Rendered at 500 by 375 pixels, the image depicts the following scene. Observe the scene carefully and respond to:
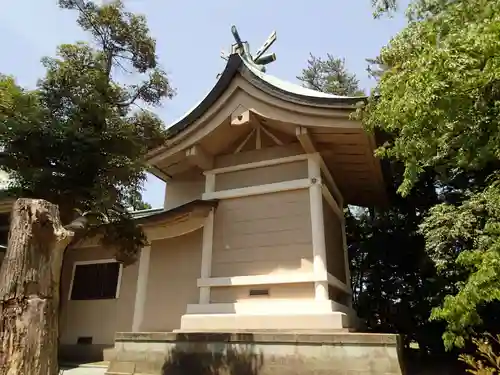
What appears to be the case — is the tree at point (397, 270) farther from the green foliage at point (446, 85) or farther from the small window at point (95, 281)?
the small window at point (95, 281)

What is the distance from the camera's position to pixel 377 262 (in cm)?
1138

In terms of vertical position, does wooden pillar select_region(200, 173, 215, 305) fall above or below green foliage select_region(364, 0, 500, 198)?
below

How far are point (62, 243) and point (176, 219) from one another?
3.92 m

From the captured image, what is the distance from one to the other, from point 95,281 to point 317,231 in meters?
5.77

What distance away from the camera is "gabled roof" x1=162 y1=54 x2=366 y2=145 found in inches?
287

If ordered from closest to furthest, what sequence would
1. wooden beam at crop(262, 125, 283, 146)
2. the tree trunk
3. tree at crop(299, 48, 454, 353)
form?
the tree trunk < wooden beam at crop(262, 125, 283, 146) < tree at crop(299, 48, 454, 353)

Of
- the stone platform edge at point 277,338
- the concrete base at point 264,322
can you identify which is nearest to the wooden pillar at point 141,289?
the concrete base at point 264,322

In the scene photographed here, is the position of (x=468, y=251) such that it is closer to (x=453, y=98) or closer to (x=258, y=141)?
(x=453, y=98)

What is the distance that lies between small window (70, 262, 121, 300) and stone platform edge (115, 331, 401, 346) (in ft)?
9.42

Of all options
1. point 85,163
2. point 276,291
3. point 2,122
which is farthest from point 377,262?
point 2,122

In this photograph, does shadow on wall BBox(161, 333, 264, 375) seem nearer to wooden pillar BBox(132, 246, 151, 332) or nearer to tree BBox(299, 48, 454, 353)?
wooden pillar BBox(132, 246, 151, 332)

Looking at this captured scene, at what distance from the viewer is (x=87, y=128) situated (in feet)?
17.6

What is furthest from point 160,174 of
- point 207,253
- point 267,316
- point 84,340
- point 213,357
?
point 213,357

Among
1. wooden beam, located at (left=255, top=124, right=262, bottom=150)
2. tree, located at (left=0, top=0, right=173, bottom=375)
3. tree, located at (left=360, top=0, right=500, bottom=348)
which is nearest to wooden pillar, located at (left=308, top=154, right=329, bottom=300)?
wooden beam, located at (left=255, top=124, right=262, bottom=150)
